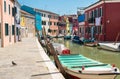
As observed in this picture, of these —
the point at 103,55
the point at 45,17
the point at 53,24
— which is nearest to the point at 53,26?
the point at 53,24

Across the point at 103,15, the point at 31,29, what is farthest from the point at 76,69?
the point at 31,29

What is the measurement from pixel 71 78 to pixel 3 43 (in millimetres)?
17617

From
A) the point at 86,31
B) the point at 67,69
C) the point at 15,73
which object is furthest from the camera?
the point at 86,31

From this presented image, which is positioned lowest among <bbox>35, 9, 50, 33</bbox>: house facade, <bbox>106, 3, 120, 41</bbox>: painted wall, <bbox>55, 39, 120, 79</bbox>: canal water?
<bbox>55, 39, 120, 79</bbox>: canal water

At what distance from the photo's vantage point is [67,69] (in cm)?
1471

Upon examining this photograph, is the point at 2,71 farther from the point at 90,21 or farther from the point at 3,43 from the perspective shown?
the point at 90,21

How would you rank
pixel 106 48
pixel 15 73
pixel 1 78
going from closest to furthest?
pixel 1 78 → pixel 15 73 → pixel 106 48

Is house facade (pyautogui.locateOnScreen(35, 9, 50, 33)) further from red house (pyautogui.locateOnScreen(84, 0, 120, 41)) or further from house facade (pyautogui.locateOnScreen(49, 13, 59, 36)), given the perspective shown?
red house (pyautogui.locateOnScreen(84, 0, 120, 41))

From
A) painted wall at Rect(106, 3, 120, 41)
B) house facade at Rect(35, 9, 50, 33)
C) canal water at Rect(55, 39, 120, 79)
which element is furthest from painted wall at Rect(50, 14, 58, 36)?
canal water at Rect(55, 39, 120, 79)

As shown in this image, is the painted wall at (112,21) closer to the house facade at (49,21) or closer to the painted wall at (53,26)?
the house facade at (49,21)

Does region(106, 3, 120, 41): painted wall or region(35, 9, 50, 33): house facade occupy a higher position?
region(35, 9, 50, 33): house facade

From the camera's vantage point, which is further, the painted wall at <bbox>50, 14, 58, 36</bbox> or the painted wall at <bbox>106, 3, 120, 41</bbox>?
the painted wall at <bbox>50, 14, 58, 36</bbox>

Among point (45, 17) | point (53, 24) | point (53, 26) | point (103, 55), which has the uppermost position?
point (45, 17)

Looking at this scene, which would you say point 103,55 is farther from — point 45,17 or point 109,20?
point 45,17
